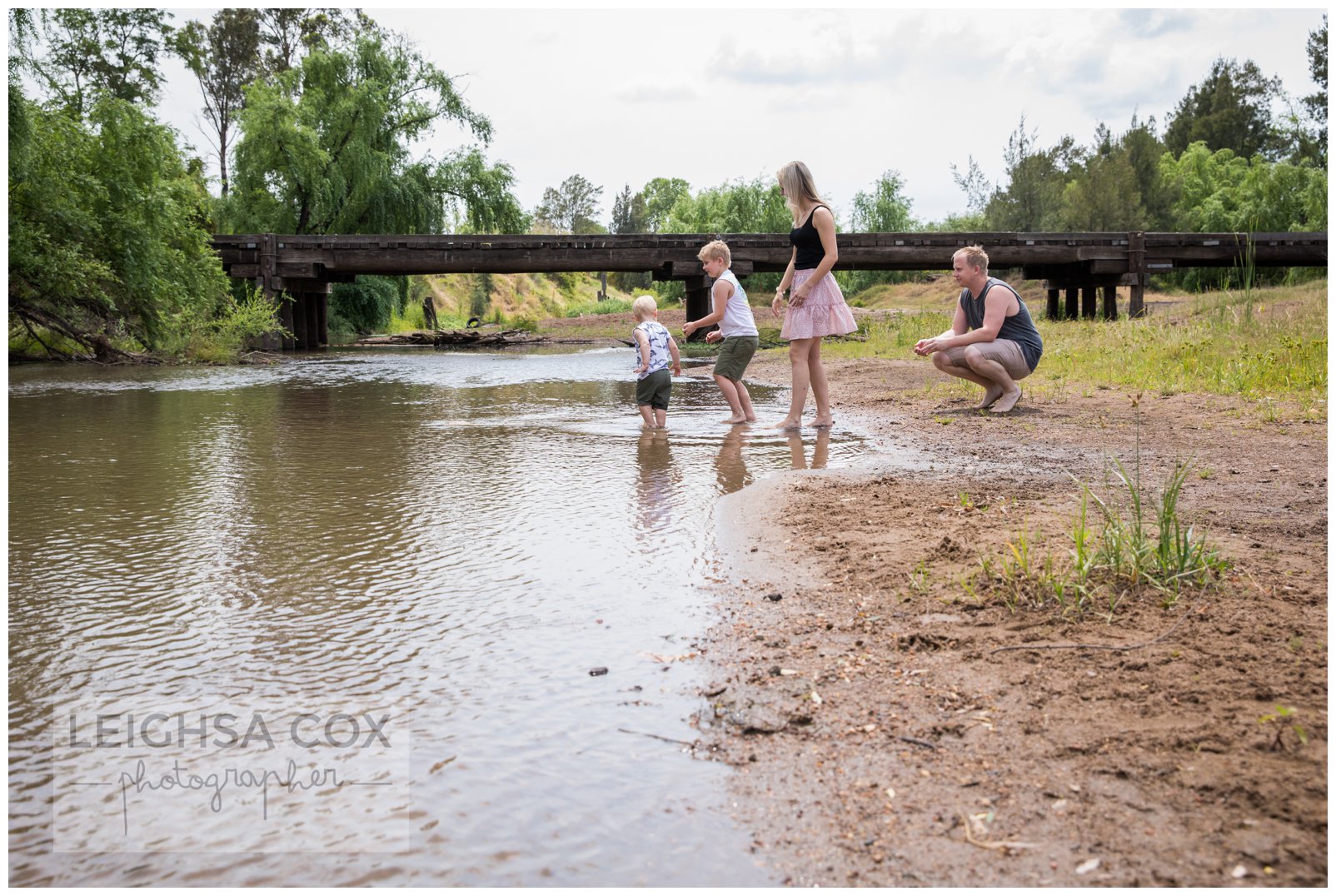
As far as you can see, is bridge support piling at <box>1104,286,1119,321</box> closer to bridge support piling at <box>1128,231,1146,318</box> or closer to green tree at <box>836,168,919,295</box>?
bridge support piling at <box>1128,231,1146,318</box>

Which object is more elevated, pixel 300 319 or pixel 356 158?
pixel 356 158

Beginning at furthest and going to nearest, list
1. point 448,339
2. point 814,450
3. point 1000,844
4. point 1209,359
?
point 448,339
point 1209,359
point 814,450
point 1000,844

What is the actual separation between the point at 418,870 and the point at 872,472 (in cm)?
458

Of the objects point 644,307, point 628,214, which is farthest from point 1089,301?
point 628,214

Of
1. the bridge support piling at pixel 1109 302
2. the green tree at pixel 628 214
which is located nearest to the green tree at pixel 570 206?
the green tree at pixel 628 214

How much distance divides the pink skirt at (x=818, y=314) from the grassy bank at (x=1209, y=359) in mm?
2683

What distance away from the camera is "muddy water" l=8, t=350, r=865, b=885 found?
6.94ft

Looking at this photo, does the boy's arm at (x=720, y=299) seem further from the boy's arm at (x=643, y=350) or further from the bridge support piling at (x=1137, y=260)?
the bridge support piling at (x=1137, y=260)

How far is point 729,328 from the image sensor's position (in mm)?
9164

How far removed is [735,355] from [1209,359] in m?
5.80

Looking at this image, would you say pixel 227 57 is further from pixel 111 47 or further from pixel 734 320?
pixel 734 320

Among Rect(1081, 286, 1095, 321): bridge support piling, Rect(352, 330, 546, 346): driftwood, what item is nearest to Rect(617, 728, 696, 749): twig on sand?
Rect(352, 330, 546, 346): driftwood

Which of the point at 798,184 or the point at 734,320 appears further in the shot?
the point at 734,320

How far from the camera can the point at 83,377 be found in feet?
53.4
